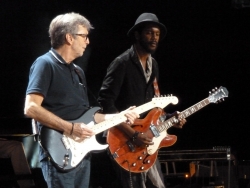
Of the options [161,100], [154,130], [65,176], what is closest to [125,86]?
[161,100]

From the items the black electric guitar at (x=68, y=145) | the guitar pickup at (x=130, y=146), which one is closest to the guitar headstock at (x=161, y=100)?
the guitar pickup at (x=130, y=146)

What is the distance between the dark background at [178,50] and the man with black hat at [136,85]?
206 cm

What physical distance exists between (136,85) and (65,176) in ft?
4.32

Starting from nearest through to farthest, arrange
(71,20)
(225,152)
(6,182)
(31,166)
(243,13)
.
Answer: (71,20), (225,152), (6,182), (31,166), (243,13)

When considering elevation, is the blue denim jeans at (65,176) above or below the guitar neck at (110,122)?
below

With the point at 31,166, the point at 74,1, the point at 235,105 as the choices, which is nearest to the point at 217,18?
the point at 235,105

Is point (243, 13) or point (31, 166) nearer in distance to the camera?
point (31, 166)

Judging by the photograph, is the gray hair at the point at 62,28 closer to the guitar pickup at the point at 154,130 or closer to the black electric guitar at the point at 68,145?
the black electric guitar at the point at 68,145

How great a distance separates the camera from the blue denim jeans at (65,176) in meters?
3.25

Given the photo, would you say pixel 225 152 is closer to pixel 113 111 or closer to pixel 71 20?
pixel 113 111

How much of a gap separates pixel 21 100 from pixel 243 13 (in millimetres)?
3038

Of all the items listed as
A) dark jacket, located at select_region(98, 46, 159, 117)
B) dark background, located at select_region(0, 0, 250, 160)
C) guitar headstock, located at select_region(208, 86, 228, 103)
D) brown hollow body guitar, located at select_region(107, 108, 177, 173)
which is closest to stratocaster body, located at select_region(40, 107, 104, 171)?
brown hollow body guitar, located at select_region(107, 108, 177, 173)

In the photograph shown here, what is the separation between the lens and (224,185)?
534cm

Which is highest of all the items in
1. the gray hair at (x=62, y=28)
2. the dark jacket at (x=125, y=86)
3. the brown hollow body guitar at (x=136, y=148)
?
the gray hair at (x=62, y=28)
